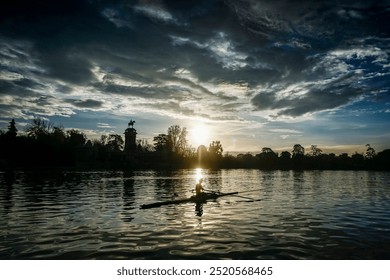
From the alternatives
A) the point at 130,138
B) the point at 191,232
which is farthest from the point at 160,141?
the point at 191,232

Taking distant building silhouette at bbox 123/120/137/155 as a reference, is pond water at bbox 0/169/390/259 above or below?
below

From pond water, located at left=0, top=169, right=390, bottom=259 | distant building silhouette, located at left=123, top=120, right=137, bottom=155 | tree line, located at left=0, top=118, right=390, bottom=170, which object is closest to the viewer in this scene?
pond water, located at left=0, top=169, right=390, bottom=259

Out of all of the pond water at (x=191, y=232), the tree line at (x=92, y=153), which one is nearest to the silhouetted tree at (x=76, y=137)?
the tree line at (x=92, y=153)

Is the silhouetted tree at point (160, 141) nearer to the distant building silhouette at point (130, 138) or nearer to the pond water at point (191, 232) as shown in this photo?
the distant building silhouette at point (130, 138)

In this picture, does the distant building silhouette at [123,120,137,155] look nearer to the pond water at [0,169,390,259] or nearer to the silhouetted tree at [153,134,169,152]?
the silhouetted tree at [153,134,169,152]

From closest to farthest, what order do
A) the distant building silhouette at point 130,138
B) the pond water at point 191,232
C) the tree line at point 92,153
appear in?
the pond water at point 191,232, the tree line at point 92,153, the distant building silhouette at point 130,138

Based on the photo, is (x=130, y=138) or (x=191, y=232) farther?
(x=130, y=138)

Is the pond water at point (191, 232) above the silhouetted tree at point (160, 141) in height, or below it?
below

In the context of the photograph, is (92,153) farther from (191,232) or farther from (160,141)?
(191,232)

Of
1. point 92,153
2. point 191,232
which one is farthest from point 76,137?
point 191,232

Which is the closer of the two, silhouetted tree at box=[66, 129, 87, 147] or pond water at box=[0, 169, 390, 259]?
pond water at box=[0, 169, 390, 259]

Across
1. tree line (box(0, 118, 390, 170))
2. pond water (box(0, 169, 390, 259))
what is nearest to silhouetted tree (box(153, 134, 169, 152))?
tree line (box(0, 118, 390, 170))

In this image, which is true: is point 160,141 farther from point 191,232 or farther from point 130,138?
point 191,232
